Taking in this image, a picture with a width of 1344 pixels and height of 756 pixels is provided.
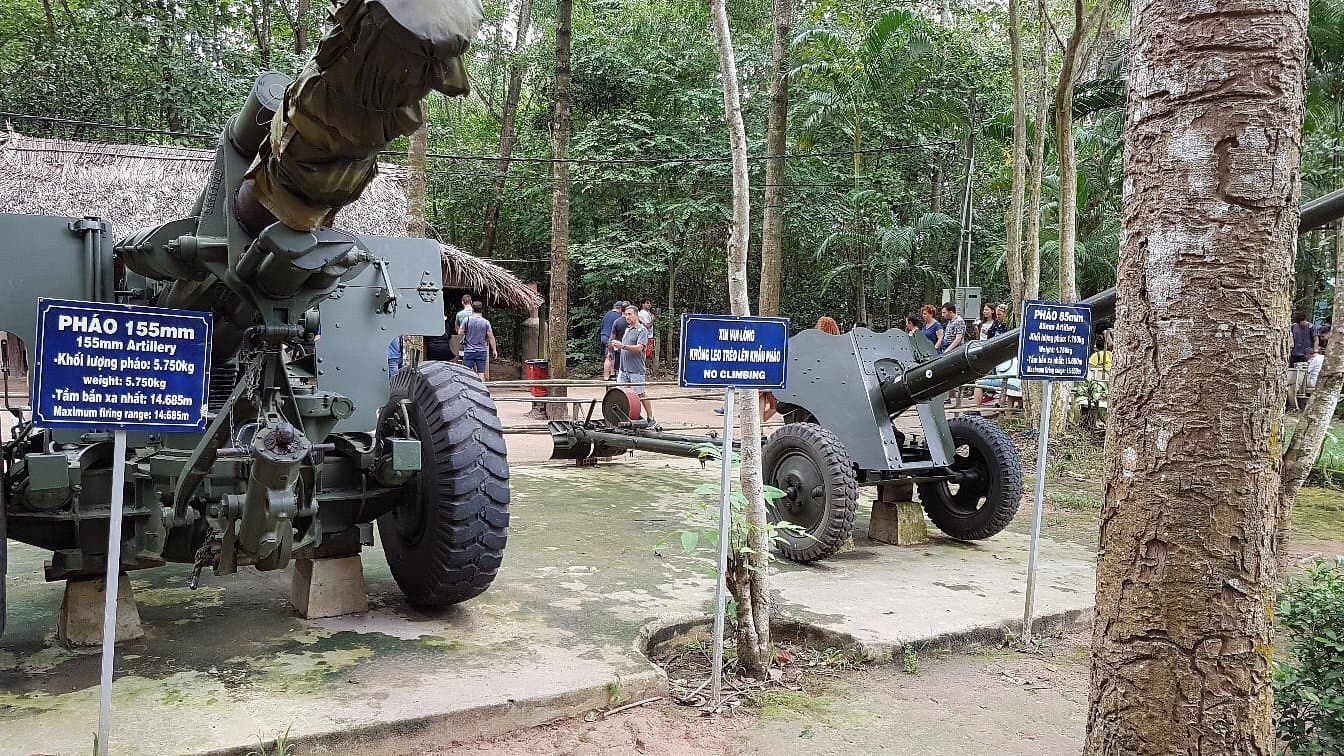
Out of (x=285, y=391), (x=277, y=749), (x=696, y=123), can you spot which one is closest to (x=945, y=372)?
(x=285, y=391)

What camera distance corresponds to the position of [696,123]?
886 inches

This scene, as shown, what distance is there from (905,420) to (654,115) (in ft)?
39.2

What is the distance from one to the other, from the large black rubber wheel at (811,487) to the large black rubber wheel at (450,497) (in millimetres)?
2000

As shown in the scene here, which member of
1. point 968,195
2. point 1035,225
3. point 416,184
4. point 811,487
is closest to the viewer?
point 811,487

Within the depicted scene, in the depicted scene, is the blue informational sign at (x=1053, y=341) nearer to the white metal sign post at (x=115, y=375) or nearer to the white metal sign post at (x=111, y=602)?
the white metal sign post at (x=115, y=375)

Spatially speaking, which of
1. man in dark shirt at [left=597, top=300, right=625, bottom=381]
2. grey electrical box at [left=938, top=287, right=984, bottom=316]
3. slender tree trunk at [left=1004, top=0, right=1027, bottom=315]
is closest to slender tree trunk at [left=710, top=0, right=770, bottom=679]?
grey electrical box at [left=938, top=287, right=984, bottom=316]


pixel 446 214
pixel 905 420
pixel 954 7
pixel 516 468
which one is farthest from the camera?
pixel 446 214

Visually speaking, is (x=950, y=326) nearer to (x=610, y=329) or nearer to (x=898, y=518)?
(x=610, y=329)

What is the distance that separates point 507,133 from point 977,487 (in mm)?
19904

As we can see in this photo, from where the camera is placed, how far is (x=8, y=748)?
3342 mm

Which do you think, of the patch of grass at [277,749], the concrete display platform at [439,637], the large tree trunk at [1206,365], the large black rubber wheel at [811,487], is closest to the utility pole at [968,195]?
the large black rubber wheel at [811,487]

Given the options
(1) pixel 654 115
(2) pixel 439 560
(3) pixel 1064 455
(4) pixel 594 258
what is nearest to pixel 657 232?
(4) pixel 594 258

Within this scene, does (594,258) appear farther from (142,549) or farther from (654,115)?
(142,549)

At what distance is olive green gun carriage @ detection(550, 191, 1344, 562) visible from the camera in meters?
6.52
